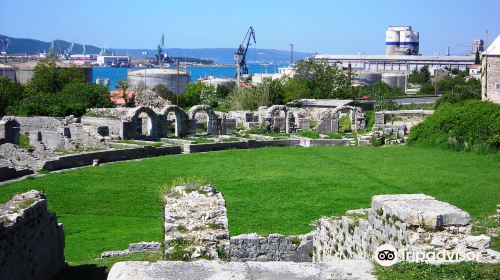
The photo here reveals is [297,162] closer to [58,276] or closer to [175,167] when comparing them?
[175,167]

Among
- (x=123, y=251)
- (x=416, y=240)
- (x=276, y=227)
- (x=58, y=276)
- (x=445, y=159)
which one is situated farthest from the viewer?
(x=445, y=159)

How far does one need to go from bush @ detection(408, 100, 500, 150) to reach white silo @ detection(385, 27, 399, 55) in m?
157

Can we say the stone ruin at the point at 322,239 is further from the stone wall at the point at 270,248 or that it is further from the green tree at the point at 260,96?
the green tree at the point at 260,96

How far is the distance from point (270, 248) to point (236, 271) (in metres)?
5.95

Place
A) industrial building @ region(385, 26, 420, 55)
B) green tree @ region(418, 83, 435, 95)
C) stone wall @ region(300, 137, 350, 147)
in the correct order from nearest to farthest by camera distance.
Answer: stone wall @ region(300, 137, 350, 147)
green tree @ region(418, 83, 435, 95)
industrial building @ region(385, 26, 420, 55)

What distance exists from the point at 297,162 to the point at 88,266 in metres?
16.7

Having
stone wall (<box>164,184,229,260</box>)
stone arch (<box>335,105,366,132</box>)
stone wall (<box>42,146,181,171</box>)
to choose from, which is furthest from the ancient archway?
stone wall (<box>164,184,229,260</box>)

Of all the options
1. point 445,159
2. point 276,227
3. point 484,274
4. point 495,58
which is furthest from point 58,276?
point 495,58

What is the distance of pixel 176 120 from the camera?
121 feet

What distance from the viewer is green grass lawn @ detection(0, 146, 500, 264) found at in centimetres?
1675

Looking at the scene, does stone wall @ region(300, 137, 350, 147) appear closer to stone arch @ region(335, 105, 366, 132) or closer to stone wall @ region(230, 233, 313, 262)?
stone arch @ region(335, 105, 366, 132)

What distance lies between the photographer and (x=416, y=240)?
781cm

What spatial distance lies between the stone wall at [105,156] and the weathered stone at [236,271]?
20.4m

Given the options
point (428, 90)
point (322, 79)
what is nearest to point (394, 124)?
point (322, 79)
